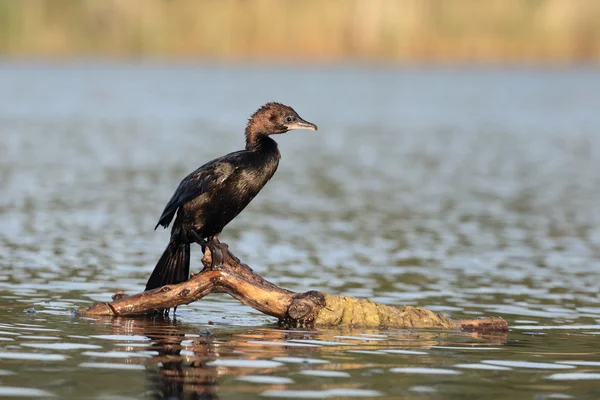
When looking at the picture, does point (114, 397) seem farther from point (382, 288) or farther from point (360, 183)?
point (360, 183)

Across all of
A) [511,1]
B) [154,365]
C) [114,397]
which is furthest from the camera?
[511,1]

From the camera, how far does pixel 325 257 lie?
17.1 meters

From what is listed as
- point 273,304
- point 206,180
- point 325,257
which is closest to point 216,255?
point 273,304

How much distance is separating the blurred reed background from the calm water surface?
7163cm

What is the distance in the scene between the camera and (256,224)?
66.7 feet

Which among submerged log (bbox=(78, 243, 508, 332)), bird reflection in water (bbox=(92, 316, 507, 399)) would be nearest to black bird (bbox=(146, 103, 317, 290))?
submerged log (bbox=(78, 243, 508, 332))

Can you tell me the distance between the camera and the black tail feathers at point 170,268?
39.7 ft


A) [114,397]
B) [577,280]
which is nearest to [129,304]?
[114,397]

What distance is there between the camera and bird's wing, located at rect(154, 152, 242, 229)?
11.8 meters

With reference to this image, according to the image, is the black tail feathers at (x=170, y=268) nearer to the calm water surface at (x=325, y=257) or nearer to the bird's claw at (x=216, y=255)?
the calm water surface at (x=325, y=257)

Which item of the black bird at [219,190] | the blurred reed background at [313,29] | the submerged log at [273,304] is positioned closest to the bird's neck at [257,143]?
the black bird at [219,190]

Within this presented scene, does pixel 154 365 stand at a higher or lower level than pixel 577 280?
lower

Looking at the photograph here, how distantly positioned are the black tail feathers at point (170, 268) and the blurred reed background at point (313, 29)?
104 metres

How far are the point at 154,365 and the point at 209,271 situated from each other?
2.00m
